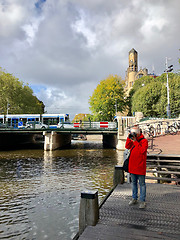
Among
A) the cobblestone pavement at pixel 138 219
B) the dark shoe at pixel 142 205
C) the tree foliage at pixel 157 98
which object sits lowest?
the cobblestone pavement at pixel 138 219

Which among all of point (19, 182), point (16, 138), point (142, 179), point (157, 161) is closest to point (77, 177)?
point (19, 182)

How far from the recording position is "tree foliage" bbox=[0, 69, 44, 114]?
47728 millimetres

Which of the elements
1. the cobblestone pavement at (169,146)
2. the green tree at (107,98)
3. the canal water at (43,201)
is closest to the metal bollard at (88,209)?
the canal water at (43,201)

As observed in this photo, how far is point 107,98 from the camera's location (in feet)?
149

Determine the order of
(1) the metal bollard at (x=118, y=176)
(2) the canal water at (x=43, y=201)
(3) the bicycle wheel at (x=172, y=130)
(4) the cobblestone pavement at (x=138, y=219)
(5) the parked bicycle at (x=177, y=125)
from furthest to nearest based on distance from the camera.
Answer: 1. (5) the parked bicycle at (x=177, y=125)
2. (3) the bicycle wheel at (x=172, y=130)
3. (1) the metal bollard at (x=118, y=176)
4. (2) the canal water at (x=43, y=201)
5. (4) the cobblestone pavement at (x=138, y=219)

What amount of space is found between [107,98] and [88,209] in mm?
42483

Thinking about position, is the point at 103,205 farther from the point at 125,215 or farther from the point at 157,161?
the point at 157,161

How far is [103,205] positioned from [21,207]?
422 centimetres

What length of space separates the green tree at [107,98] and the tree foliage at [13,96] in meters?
18.1

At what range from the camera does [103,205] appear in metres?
4.68

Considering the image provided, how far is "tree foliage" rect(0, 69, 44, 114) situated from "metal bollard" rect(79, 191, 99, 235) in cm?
4787

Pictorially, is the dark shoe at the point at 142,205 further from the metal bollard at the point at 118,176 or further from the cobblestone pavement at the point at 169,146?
the cobblestone pavement at the point at 169,146

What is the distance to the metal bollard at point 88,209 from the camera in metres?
3.63

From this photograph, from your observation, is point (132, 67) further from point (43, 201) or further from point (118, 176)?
point (118, 176)
